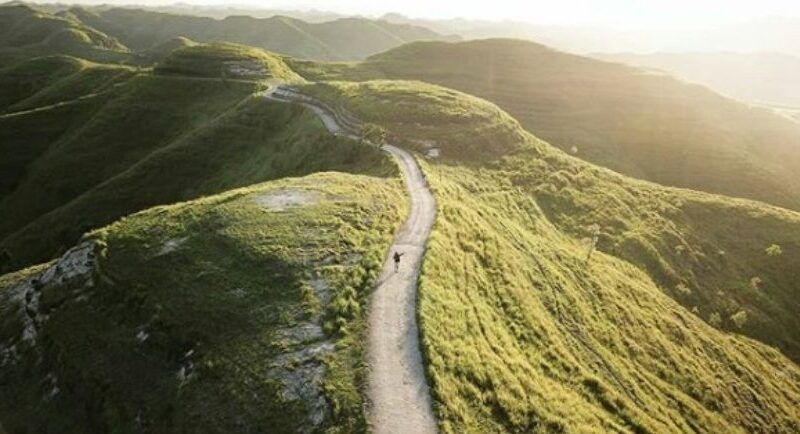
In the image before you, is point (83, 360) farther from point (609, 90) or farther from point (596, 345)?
point (609, 90)

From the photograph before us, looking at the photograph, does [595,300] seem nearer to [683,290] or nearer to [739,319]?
[683,290]

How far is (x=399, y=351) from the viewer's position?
28.9 meters

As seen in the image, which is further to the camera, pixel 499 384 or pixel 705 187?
pixel 705 187

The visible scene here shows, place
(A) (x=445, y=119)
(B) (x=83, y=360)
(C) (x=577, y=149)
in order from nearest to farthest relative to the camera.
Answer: (B) (x=83, y=360) < (A) (x=445, y=119) < (C) (x=577, y=149)

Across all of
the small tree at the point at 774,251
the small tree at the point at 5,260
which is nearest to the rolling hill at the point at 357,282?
the small tree at the point at 5,260

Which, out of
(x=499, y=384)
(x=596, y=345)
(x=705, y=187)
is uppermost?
(x=499, y=384)

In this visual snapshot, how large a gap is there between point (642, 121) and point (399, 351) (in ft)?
508

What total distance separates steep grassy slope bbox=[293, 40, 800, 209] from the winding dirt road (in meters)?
104

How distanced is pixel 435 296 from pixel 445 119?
190 feet

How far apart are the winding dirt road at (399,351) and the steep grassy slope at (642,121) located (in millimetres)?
104280

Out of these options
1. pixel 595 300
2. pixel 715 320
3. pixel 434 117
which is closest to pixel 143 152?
pixel 434 117

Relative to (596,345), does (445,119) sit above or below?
above

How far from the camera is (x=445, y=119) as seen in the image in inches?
3499

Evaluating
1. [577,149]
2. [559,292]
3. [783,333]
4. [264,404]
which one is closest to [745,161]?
[577,149]
